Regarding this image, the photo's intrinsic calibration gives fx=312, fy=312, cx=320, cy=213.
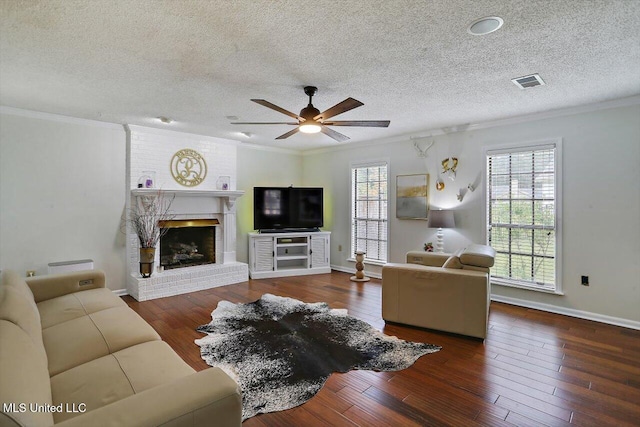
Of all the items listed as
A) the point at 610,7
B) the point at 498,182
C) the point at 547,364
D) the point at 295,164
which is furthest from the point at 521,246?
the point at 295,164

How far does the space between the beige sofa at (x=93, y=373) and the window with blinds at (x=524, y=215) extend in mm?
4474

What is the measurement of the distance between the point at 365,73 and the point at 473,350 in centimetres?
285

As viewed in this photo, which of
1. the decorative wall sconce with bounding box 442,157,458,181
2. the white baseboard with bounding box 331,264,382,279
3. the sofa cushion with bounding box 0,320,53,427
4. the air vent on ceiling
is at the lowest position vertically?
the white baseboard with bounding box 331,264,382,279

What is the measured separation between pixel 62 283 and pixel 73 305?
1.66ft

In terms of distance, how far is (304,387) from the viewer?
2357 mm

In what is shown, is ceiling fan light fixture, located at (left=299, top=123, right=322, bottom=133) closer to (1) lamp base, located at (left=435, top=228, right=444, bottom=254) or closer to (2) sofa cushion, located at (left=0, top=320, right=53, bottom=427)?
(2) sofa cushion, located at (left=0, top=320, right=53, bottom=427)

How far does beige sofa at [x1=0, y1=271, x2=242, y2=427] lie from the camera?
1.03m

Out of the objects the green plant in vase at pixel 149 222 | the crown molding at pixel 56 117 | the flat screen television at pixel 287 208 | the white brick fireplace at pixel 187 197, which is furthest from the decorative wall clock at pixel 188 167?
the flat screen television at pixel 287 208

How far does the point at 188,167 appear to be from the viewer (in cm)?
553

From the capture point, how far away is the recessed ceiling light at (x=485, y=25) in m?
2.10

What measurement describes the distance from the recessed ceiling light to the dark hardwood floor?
8.65 ft

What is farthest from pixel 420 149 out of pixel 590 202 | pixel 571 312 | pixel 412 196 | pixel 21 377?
pixel 21 377

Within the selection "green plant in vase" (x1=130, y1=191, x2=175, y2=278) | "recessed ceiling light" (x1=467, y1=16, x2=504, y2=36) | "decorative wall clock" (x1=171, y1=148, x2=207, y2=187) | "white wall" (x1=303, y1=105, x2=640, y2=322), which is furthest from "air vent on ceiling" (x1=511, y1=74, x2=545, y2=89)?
"green plant in vase" (x1=130, y1=191, x2=175, y2=278)

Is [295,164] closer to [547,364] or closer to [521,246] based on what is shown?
[521,246]
